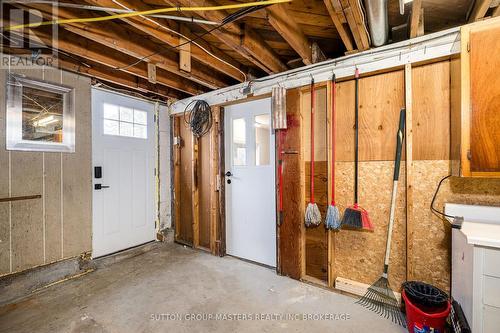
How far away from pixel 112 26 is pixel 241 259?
2.82 metres

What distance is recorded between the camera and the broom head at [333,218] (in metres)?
2.19

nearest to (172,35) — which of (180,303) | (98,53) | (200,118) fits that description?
(98,53)

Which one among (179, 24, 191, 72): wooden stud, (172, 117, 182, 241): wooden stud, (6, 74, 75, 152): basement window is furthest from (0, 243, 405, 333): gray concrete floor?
(179, 24, 191, 72): wooden stud

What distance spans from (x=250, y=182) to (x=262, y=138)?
1.88ft

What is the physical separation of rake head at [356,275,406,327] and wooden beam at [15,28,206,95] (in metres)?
3.17

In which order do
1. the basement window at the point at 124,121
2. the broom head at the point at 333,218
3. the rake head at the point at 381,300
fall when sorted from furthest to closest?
the basement window at the point at 124,121 < the broom head at the point at 333,218 < the rake head at the point at 381,300

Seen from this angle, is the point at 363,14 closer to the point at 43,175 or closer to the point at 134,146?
the point at 134,146

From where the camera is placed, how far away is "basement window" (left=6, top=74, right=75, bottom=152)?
7.39ft

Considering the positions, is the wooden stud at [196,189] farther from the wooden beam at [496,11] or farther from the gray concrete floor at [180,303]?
the wooden beam at [496,11]

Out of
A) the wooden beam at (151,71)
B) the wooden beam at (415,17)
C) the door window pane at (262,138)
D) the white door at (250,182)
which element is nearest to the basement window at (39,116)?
the wooden beam at (151,71)

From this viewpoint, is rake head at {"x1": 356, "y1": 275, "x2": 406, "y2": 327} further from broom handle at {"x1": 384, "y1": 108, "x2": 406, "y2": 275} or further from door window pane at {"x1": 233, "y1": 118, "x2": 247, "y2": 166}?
door window pane at {"x1": 233, "y1": 118, "x2": 247, "y2": 166}

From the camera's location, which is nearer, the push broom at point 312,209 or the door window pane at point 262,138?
the push broom at point 312,209

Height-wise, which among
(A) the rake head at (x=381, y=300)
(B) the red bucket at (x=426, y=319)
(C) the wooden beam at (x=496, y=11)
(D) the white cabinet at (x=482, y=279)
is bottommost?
(A) the rake head at (x=381, y=300)

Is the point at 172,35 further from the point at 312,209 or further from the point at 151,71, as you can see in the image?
the point at 312,209
